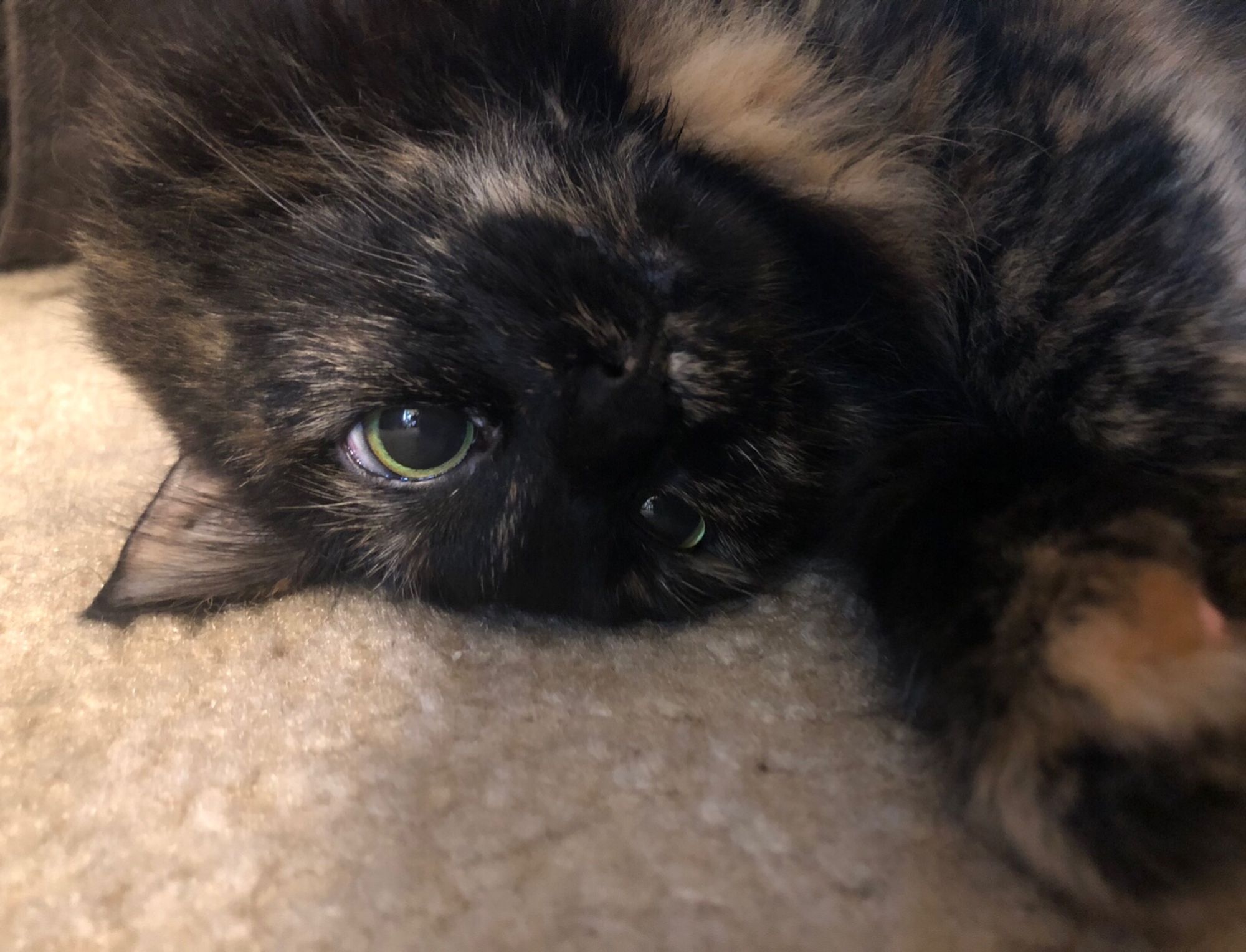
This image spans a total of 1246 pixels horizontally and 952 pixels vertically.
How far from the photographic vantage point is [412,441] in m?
0.95

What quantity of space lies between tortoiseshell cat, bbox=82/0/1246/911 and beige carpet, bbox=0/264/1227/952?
0.06 metres

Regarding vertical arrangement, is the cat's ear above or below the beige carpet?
below

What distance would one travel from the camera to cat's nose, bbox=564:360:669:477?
88 cm

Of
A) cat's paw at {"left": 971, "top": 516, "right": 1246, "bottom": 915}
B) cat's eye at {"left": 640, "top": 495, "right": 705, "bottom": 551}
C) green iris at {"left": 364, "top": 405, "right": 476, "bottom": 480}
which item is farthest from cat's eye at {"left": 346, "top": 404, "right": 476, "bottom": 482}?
cat's paw at {"left": 971, "top": 516, "right": 1246, "bottom": 915}

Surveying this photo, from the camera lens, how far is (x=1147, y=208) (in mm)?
872

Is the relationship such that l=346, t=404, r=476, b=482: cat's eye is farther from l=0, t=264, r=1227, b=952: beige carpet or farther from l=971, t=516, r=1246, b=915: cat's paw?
l=971, t=516, r=1246, b=915: cat's paw

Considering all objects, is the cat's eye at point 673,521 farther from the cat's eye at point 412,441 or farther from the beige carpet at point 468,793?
the cat's eye at point 412,441

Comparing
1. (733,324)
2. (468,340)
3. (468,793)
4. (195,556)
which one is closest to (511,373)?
(468,340)

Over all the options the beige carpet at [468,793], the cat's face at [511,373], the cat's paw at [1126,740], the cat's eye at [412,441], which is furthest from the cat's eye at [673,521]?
the cat's paw at [1126,740]

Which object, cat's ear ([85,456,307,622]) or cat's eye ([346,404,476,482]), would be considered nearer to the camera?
cat's eye ([346,404,476,482])

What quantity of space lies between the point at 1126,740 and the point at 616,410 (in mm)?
501

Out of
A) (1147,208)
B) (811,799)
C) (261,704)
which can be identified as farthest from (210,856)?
(1147,208)

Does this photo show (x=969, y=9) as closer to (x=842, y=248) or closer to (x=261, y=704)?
(x=842, y=248)

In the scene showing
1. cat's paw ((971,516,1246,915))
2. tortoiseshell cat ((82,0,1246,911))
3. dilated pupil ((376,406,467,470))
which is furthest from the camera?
dilated pupil ((376,406,467,470))
